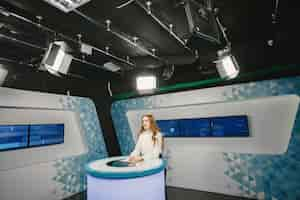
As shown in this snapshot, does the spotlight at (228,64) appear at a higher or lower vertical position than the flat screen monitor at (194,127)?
higher

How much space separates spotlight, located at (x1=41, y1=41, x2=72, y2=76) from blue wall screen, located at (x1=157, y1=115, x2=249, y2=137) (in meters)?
3.05

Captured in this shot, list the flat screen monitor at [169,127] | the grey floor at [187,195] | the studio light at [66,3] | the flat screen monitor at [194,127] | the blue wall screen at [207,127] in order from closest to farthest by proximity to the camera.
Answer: the studio light at [66,3] < the grey floor at [187,195] < the blue wall screen at [207,127] < the flat screen monitor at [194,127] < the flat screen monitor at [169,127]

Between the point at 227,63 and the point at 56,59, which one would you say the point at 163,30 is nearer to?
the point at 227,63

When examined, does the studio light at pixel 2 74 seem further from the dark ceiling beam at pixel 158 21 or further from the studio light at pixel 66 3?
the dark ceiling beam at pixel 158 21

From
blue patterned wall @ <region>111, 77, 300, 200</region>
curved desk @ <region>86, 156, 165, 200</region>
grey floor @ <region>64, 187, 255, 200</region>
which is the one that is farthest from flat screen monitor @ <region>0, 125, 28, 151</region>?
blue patterned wall @ <region>111, 77, 300, 200</region>

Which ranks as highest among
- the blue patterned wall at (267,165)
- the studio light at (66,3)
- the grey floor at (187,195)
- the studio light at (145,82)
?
the studio light at (66,3)

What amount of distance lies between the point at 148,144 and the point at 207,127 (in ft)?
5.93

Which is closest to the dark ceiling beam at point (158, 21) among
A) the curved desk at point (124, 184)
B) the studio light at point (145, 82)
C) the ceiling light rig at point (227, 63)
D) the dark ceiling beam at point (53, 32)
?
the ceiling light rig at point (227, 63)

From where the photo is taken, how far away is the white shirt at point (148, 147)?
114 inches

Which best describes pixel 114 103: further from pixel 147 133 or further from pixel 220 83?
pixel 220 83

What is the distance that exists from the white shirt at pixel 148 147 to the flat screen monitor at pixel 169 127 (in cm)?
159

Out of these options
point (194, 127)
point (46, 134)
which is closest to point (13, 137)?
point (46, 134)

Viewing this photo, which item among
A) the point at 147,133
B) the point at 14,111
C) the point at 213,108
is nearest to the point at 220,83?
the point at 213,108

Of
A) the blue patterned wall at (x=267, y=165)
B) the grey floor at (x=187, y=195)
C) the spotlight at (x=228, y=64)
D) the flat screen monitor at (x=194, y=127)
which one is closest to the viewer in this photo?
the spotlight at (x=228, y=64)
